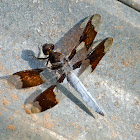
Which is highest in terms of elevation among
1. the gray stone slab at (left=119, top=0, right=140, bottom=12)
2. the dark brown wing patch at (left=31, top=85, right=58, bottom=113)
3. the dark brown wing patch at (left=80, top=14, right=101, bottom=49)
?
the gray stone slab at (left=119, top=0, right=140, bottom=12)

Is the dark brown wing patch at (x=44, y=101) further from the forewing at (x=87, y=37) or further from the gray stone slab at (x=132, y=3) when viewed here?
the gray stone slab at (x=132, y=3)

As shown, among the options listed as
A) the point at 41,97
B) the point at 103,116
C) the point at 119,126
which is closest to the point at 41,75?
the point at 41,97

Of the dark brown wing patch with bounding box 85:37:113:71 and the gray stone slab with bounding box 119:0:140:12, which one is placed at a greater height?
the gray stone slab with bounding box 119:0:140:12

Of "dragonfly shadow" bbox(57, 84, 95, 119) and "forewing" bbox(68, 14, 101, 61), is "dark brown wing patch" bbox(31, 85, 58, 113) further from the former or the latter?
"forewing" bbox(68, 14, 101, 61)

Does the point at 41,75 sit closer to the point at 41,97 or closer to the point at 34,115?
the point at 41,97

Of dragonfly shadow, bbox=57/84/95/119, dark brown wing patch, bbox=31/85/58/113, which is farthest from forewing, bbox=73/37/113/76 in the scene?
dark brown wing patch, bbox=31/85/58/113

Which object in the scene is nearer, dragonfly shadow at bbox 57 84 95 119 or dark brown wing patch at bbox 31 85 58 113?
dark brown wing patch at bbox 31 85 58 113

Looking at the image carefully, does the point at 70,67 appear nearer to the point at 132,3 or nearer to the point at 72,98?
the point at 72,98
